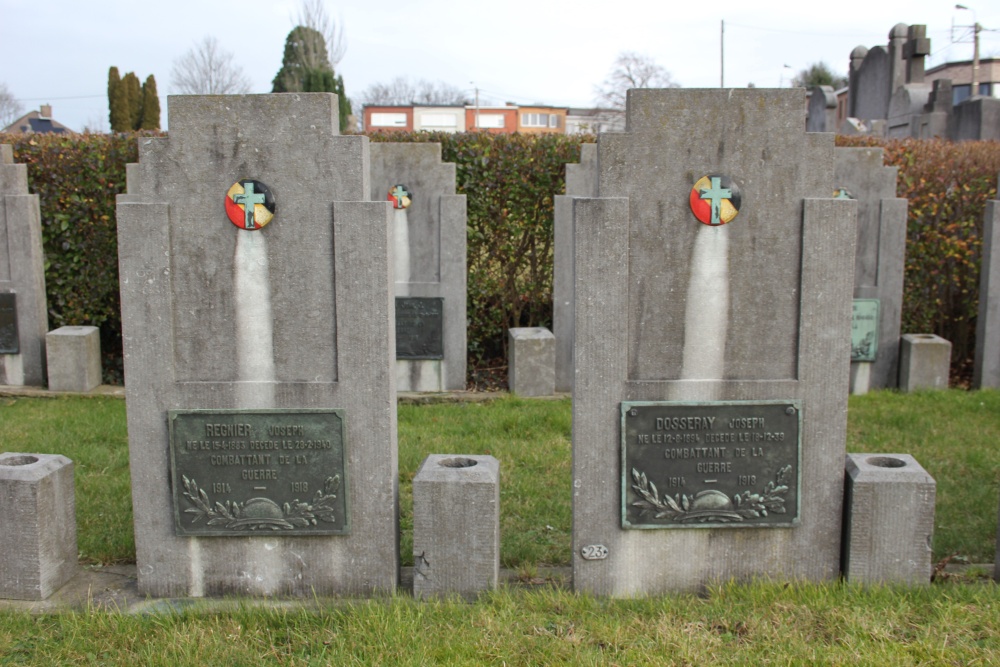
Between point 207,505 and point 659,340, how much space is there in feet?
7.26

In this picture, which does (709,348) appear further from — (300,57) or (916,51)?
(300,57)

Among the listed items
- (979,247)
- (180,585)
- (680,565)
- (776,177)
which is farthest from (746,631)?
(979,247)

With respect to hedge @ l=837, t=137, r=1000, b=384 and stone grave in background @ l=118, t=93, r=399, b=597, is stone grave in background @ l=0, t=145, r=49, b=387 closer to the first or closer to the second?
stone grave in background @ l=118, t=93, r=399, b=597

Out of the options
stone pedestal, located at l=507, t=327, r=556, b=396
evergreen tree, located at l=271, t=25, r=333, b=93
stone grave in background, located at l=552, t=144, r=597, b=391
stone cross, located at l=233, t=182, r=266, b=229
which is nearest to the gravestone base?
stone pedestal, located at l=507, t=327, r=556, b=396

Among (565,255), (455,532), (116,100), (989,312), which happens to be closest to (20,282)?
(565,255)

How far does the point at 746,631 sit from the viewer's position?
12.0 ft

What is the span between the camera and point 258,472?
416 cm

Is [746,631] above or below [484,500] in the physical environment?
below

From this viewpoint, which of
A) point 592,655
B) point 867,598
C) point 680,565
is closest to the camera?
point 592,655

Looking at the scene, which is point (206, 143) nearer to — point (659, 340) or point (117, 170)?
point (659, 340)

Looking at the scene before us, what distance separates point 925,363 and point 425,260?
4.98 m

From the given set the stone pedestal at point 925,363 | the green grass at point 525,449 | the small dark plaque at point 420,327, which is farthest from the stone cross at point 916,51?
the small dark plaque at point 420,327

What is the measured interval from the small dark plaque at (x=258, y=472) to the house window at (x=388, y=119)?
53909 millimetres

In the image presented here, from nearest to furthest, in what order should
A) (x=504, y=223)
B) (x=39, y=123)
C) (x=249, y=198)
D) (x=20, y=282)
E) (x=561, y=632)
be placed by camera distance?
(x=561, y=632)
(x=249, y=198)
(x=20, y=282)
(x=504, y=223)
(x=39, y=123)
